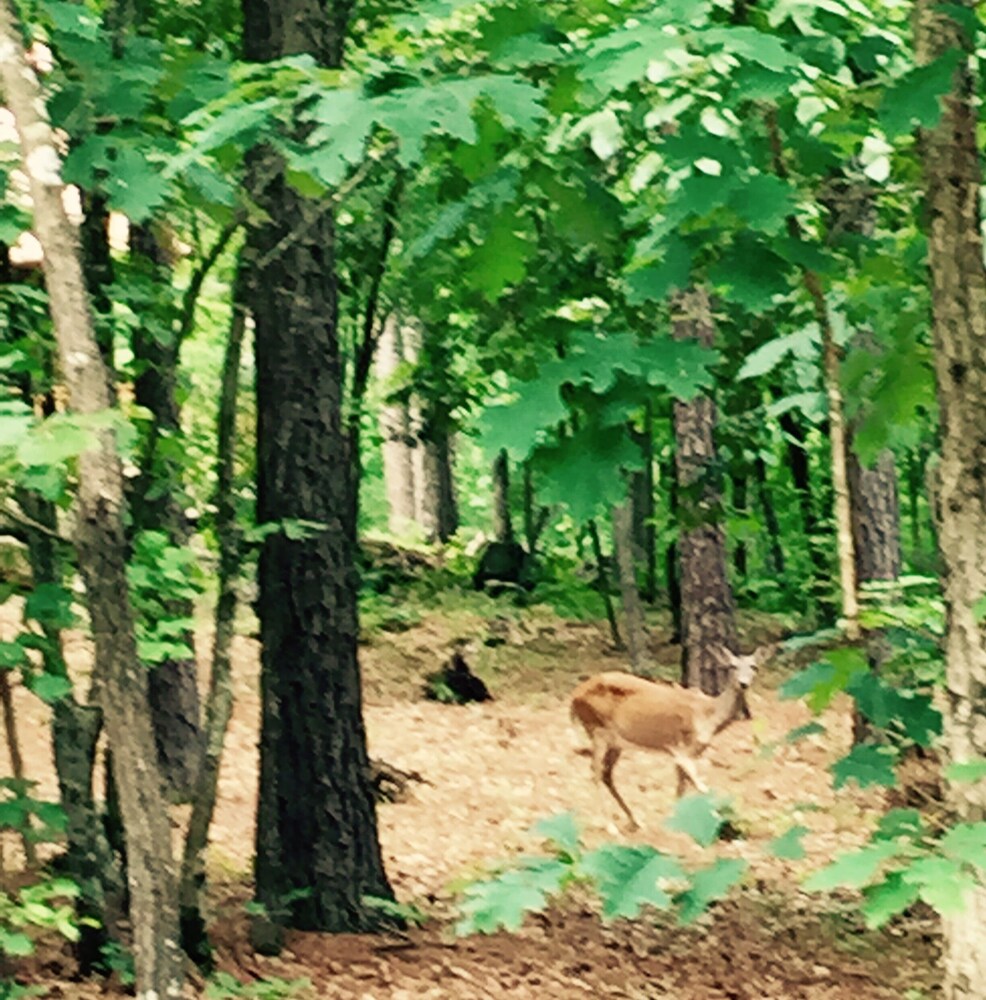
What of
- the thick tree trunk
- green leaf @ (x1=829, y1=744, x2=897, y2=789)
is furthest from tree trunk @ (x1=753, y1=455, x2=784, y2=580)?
green leaf @ (x1=829, y1=744, x2=897, y2=789)

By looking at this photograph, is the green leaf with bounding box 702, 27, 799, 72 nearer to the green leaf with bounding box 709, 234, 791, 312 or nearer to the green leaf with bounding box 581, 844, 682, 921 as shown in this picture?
the green leaf with bounding box 709, 234, 791, 312

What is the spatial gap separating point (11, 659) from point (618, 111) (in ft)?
7.30

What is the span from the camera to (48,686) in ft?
11.9

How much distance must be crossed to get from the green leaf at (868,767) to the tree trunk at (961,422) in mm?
239

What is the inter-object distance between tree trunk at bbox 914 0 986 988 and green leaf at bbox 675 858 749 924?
1.84 ft

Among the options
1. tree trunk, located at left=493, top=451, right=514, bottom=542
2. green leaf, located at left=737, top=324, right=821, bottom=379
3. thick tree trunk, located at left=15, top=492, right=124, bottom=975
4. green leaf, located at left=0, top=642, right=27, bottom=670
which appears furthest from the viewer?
tree trunk, located at left=493, top=451, right=514, bottom=542

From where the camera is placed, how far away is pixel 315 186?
115 inches

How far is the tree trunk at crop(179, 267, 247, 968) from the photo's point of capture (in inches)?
165

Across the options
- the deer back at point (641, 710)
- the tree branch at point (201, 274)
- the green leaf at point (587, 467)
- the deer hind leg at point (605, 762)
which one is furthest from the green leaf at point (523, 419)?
the deer hind leg at point (605, 762)

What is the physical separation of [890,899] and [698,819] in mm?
501

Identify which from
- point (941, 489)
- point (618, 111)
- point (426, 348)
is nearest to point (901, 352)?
point (941, 489)

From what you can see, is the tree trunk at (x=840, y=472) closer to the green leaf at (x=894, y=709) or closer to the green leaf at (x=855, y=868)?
the green leaf at (x=894, y=709)

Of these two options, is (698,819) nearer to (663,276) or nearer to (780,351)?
(663,276)

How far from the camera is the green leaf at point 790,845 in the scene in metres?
2.74
